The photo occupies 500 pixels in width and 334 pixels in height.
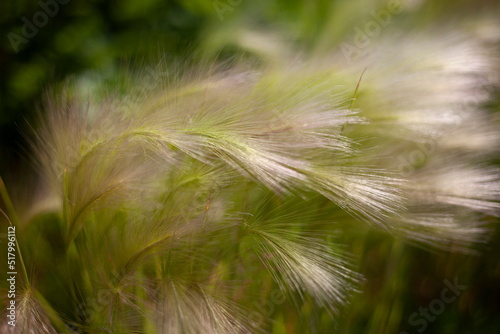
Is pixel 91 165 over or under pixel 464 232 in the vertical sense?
under

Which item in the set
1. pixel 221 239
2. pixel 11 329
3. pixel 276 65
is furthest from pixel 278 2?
pixel 11 329

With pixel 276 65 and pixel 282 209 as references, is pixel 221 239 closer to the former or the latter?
pixel 282 209

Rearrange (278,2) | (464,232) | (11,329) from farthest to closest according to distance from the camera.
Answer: (278,2) < (464,232) < (11,329)

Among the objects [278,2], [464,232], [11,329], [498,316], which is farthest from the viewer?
[278,2]

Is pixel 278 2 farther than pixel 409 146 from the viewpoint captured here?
Yes

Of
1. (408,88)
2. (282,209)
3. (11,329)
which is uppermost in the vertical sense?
(408,88)

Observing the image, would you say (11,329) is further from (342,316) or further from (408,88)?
(408,88)

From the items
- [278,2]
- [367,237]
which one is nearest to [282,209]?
[367,237]
